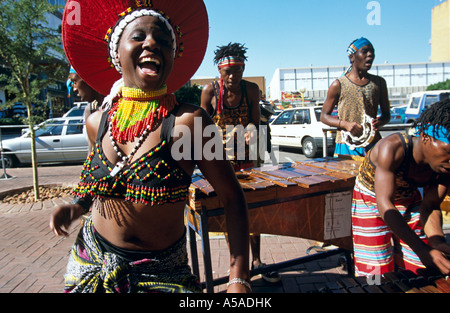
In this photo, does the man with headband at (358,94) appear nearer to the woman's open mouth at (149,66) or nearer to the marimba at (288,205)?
the marimba at (288,205)

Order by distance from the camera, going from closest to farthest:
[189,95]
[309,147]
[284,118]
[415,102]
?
[309,147] → [284,118] → [415,102] → [189,95]

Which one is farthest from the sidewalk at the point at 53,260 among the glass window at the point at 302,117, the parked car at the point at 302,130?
the glass window at the point at 302,117

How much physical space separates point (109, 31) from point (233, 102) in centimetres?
231

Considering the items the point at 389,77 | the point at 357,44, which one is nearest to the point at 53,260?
the point at 357,44

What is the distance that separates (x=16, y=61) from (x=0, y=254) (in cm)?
375

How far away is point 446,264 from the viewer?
64.8 inches

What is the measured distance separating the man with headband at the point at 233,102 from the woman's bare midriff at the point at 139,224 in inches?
88.9

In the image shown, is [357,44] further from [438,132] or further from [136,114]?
[136,114]

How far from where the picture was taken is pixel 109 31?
155cm

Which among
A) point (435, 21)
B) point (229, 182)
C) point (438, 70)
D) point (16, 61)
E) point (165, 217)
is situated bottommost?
point (165, 217)

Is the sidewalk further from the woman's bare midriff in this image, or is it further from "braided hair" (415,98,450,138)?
the woman's bare midriff
